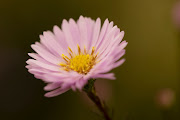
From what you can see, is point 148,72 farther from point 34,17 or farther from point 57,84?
point 57,84

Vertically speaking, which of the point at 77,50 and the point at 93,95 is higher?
the point at 77,50

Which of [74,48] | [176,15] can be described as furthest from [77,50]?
[176,15]

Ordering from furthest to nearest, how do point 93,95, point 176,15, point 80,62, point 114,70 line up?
point 114,70 → point 176,15 → point 80,62 → point 93,95

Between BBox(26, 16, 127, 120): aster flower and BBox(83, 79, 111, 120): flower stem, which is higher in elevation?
BBox(26, 16, 127, 120): aster flower

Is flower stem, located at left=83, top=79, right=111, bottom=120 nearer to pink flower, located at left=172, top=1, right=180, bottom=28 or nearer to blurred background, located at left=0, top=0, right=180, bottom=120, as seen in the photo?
blurred background, located at left=0, top=0, right=180, bottom=120

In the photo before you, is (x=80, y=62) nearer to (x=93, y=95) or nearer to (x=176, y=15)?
(x=93, y=95)

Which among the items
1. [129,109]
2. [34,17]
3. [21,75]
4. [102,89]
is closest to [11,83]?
[21,75]

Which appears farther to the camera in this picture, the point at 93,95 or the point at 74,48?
the point at 74,48

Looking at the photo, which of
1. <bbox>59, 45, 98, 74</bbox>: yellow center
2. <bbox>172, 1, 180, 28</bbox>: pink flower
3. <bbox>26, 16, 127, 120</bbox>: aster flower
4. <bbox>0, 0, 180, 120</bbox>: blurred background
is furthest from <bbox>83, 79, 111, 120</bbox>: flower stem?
<bbox>172, 1, 180, 28</bbox>: pink flower
